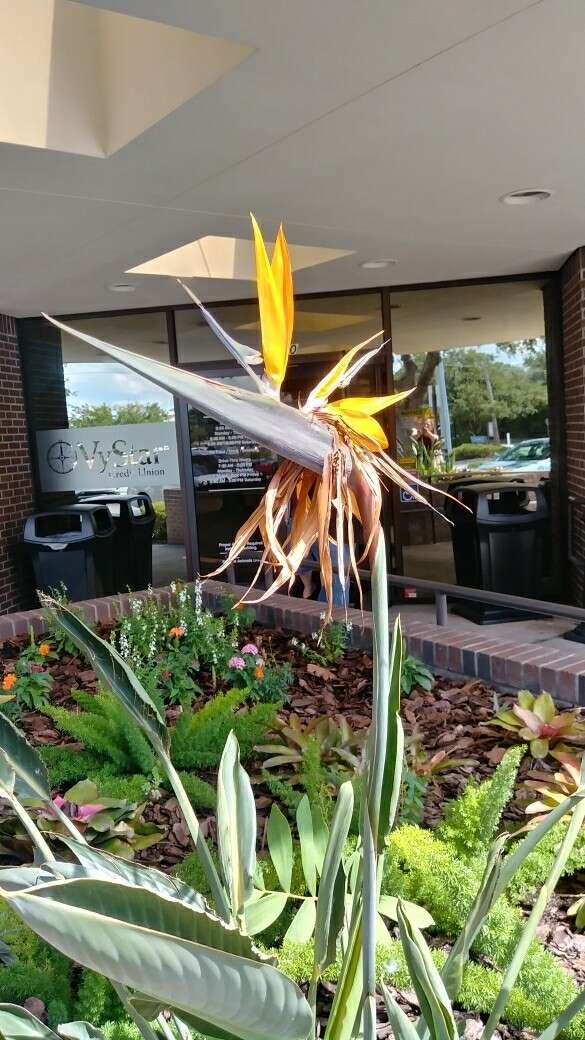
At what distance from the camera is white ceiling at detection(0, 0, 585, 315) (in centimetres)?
243

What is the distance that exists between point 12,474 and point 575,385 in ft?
16.0

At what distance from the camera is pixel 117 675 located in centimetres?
113

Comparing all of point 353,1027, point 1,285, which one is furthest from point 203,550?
point 353,1027

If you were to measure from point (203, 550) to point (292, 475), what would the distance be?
6.36m

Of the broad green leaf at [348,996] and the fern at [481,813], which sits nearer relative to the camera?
the broad green leaf at [348,996]

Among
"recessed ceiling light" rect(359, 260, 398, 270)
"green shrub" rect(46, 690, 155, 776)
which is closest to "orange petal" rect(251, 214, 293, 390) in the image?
"green shrub" rect(46, 690, 155, 776)

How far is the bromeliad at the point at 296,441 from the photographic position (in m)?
0.77

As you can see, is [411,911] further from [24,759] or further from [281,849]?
[24,759]

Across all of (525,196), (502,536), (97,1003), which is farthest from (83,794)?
(502,536)

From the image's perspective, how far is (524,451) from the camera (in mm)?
6699

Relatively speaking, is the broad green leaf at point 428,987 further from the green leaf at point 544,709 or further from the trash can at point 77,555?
the trash can at point 77,555

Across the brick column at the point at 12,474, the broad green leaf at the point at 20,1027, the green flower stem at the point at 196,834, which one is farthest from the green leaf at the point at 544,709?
the brick column at the point at 12,474

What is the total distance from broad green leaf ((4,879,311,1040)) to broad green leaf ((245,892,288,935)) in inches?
42.5

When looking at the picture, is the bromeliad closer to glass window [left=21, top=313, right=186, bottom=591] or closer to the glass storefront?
the glass storefront
